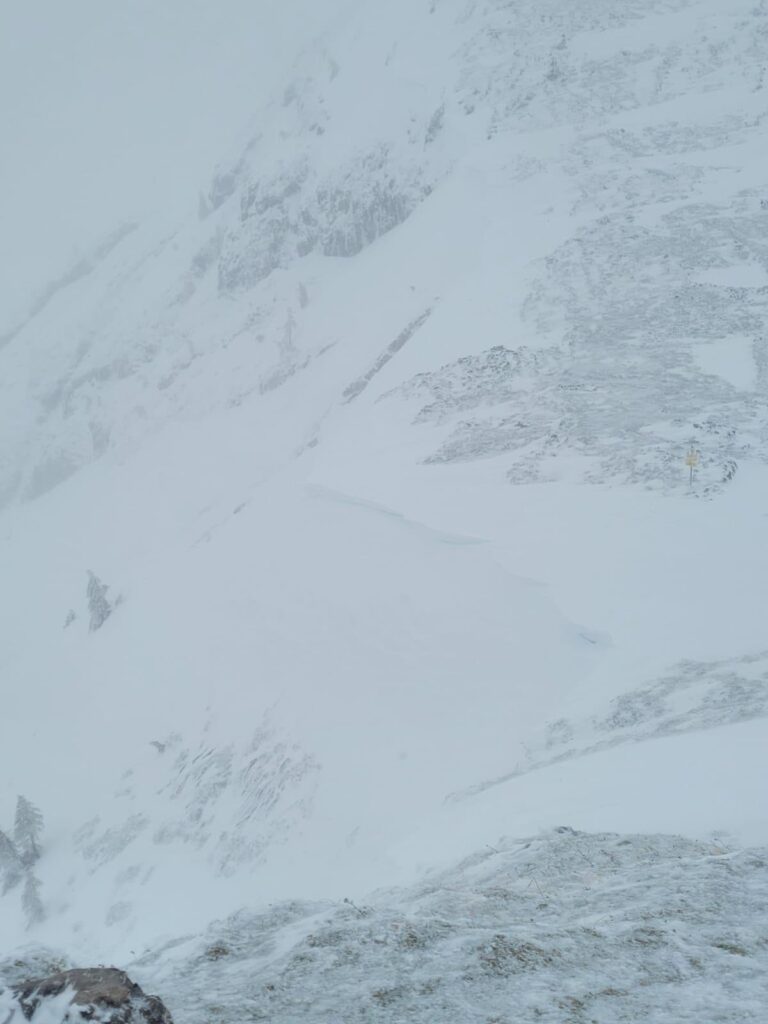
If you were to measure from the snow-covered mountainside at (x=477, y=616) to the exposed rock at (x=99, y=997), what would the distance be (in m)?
1.41

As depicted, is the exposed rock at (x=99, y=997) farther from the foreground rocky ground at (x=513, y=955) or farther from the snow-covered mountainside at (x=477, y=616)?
the snow-covered mountainside at (x=477, y=616)

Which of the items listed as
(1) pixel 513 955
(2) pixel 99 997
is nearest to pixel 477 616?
(1) pixel 513 955

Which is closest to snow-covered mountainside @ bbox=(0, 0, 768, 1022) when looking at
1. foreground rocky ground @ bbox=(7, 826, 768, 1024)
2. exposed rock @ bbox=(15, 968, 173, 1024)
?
foreground rocky ground @ bbox=(7, 826, 768, 1024)

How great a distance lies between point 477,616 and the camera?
1692 cm

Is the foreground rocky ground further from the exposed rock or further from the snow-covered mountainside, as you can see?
the exposed rock

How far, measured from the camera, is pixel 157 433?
231ft

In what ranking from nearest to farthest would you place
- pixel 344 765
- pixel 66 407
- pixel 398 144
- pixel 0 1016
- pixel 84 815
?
1. pixel 0 1016
2. pixel 344 765
3. pixel 84 815
4. pixel 398 144
5. pixel 66 407

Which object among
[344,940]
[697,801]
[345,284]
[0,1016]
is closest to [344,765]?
[697,801]

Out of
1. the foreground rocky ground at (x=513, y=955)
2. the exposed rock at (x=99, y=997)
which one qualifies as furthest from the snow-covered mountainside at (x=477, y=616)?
the exposed rock at (x=99, y=997)

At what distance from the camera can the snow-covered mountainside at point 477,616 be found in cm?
680

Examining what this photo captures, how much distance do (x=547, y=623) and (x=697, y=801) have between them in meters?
6.75

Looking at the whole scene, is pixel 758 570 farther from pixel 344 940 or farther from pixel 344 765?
pixel 344 940

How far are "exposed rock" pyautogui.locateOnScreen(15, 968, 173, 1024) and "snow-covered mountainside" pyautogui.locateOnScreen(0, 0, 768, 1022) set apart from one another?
1410 millimetres

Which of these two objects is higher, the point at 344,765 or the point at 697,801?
the point at 697,801
